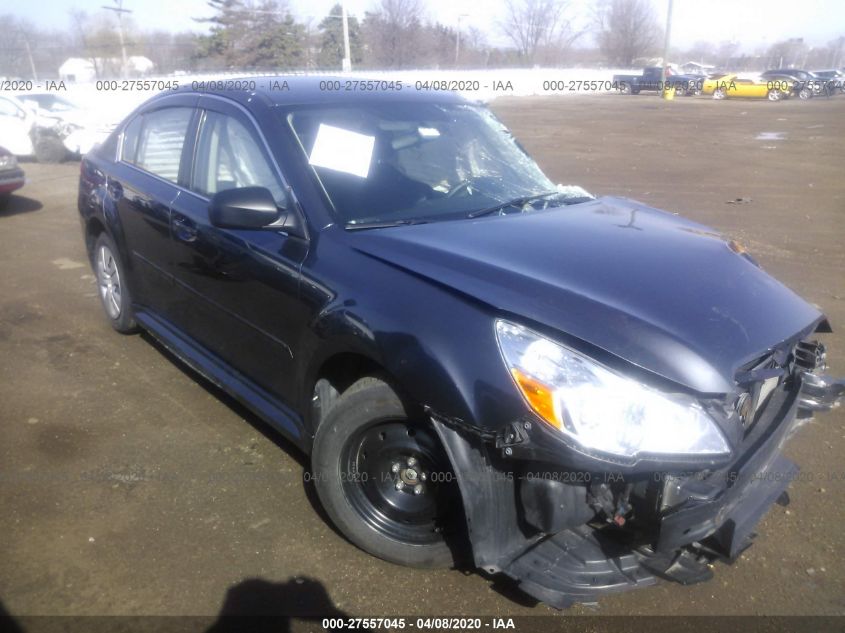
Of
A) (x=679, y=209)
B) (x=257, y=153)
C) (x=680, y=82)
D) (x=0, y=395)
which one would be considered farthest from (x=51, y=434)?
(x=680, y=82)

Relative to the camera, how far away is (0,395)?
169 inches

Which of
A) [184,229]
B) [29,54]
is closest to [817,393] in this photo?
[184,229]

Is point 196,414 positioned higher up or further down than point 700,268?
further down

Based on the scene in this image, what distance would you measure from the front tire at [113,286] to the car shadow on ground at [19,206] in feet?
18.7

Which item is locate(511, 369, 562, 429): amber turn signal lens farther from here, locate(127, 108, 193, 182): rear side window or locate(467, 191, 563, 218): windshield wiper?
locate(127, 108, 193, 182): rear side window

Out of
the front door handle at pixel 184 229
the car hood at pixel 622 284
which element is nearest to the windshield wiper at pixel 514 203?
the car hood at pixel 622 284

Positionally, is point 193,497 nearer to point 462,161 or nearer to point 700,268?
point 462,161

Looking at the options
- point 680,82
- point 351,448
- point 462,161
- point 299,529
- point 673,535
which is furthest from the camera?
point 680,82

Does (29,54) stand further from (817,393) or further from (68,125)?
(817,393)

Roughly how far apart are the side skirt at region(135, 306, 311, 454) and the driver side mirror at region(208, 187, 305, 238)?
842 millimetres

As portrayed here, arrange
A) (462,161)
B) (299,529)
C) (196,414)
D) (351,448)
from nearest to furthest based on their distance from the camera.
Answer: (351,448), (299,529), (462,161), (196,414)

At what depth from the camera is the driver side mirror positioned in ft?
9.62

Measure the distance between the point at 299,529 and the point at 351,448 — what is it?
563 millimetres

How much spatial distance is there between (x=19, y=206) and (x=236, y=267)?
880 cm
